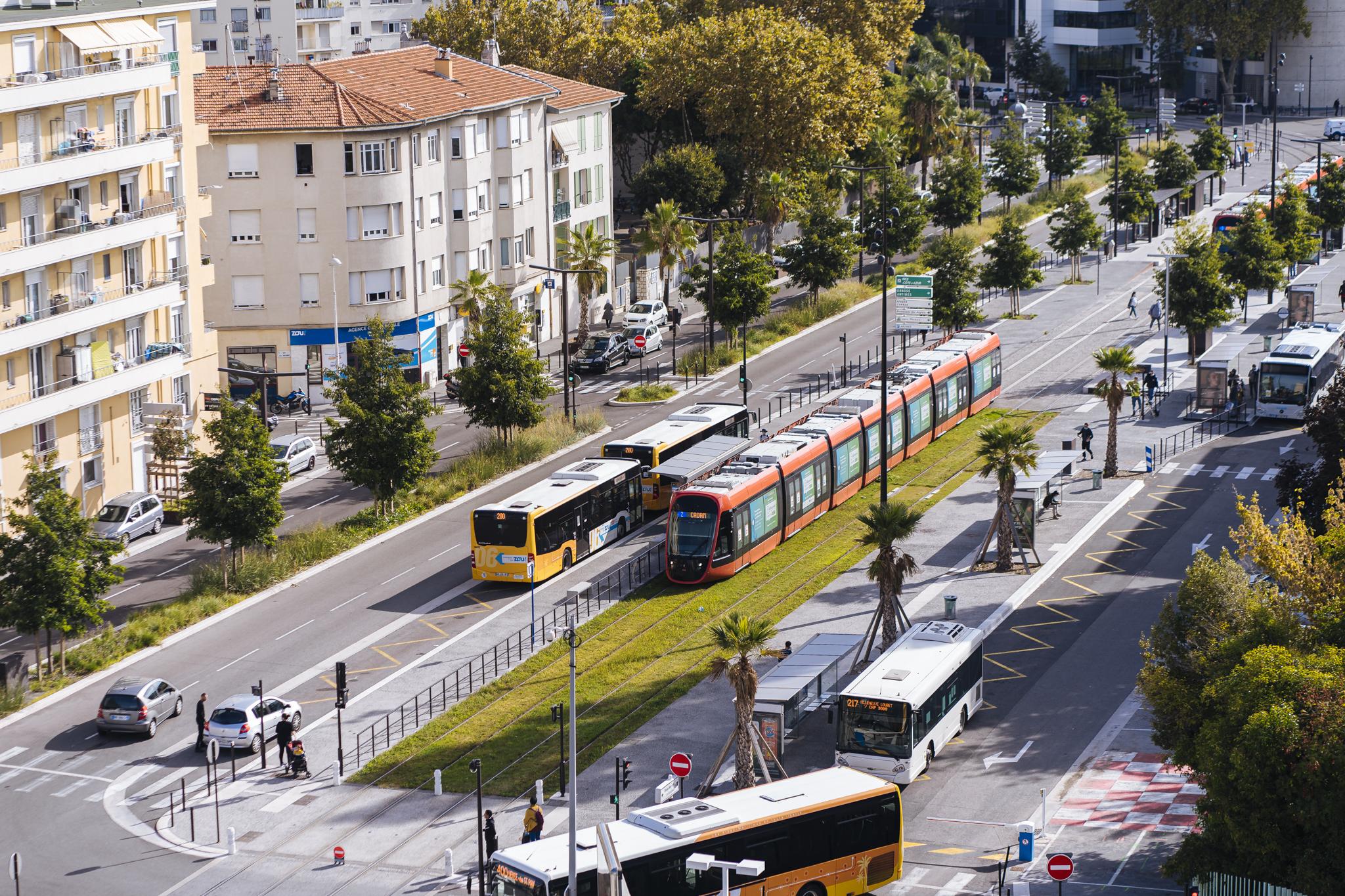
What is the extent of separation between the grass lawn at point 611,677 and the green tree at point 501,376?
15157mm

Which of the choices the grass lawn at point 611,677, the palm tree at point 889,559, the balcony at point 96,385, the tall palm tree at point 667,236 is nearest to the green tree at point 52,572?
the grass lawn at point 611,677

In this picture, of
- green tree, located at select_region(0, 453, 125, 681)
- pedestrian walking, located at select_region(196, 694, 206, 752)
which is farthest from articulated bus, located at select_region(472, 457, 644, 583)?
pedestrian walking, located at select_region(196, 694, 206, 752)

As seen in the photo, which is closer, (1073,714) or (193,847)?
(193,847)

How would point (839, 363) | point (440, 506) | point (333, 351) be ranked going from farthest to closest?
point (839, 363) → point (333, 351) → point (440, 506)

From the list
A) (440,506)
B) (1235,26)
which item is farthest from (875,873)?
(1235,26)

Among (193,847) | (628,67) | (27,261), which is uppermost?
(628,67)

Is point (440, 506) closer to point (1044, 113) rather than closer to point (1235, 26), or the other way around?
point (1044, 113)

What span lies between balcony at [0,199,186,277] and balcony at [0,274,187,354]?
5.60ft

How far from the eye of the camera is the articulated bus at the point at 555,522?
63406 mm

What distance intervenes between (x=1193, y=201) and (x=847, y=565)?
80.5 m

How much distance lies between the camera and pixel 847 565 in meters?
65.8

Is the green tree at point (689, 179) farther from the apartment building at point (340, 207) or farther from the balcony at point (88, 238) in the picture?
the balcony at point (88, 238)

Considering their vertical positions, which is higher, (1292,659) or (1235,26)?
(1235,26)

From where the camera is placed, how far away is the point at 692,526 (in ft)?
208
